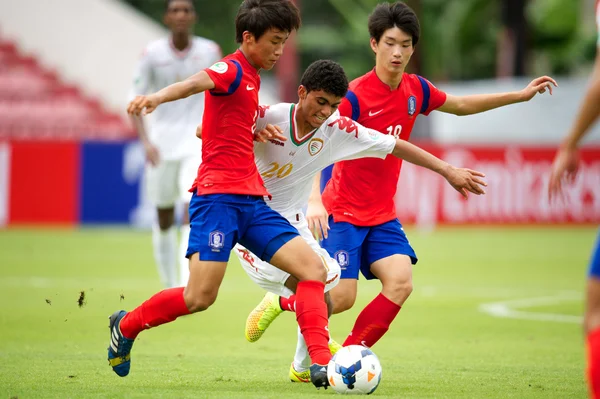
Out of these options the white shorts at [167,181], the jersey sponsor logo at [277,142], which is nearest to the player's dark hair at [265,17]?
the jersey sponsor logo at [277,142]

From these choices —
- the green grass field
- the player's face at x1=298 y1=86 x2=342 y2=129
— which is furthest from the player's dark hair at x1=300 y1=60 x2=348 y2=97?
the green grass field

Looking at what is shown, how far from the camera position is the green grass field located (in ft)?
20.1

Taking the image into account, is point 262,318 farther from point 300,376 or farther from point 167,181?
point 167,181

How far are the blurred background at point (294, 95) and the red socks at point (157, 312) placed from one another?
1539 centimetres

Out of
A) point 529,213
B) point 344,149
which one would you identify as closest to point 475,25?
point 529,213

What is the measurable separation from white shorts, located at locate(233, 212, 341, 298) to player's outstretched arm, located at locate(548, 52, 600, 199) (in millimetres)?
2366

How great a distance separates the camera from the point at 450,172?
629 cm

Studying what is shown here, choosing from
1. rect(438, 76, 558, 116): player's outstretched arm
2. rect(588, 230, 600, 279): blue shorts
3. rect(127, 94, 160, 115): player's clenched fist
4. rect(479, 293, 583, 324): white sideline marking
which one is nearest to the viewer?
rect(588, 230, 600, 279): blue shorts

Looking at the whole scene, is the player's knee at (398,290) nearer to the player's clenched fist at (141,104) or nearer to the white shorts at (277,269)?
the white shorts at (277,269)

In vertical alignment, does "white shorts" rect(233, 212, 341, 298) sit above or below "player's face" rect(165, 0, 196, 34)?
below

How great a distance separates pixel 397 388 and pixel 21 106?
2868cm

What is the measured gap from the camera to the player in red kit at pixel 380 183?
6773 millimetres

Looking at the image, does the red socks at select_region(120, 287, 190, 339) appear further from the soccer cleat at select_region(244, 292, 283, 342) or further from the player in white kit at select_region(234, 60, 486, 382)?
the soccer cleat at select_region(244, 292, 283, 342)

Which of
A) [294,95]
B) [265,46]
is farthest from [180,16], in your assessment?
[294,95]
